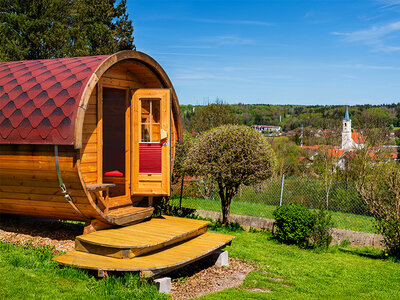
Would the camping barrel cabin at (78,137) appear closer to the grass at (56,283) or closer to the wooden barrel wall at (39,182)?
the wooden barrel wall at (39,182)

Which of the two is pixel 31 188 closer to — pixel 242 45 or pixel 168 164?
pixel 168 164

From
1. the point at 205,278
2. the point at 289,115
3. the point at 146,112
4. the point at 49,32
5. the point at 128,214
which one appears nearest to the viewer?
the point at 205,278

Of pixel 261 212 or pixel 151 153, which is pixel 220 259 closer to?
pixel 151 153

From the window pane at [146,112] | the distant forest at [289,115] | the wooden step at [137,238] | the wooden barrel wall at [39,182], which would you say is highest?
the distant forest at [289,115]

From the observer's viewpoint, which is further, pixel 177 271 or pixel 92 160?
pixel 92 160

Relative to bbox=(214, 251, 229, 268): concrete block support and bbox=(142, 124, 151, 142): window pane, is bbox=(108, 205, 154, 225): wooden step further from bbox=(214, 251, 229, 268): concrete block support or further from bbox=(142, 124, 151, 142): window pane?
bbox=(214, 251, 229, 268): concrete block support

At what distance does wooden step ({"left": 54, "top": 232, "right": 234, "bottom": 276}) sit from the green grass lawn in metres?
0.15

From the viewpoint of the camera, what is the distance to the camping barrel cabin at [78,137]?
22.2ft

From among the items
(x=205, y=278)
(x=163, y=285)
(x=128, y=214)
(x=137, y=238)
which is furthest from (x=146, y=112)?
(x=163, y=285)

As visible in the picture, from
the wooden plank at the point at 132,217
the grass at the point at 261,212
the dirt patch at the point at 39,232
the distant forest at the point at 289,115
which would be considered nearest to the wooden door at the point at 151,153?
the wooden plank at the point at 132,217

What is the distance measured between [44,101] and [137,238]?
2747 millimetres

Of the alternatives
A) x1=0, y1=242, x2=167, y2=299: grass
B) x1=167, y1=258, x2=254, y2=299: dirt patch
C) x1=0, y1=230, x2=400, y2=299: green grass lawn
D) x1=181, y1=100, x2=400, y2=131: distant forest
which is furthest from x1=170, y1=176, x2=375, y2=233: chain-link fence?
x1=181, y1=100, x2=400, y2=131: distant forest

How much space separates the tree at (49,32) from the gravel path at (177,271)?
13.2 m

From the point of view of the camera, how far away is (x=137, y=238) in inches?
270
